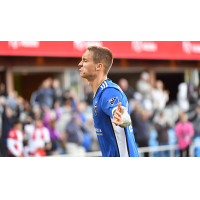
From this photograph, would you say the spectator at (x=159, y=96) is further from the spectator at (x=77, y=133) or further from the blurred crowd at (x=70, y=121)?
the spectator at (x=77, y=133)

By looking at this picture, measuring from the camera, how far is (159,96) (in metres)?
9.80

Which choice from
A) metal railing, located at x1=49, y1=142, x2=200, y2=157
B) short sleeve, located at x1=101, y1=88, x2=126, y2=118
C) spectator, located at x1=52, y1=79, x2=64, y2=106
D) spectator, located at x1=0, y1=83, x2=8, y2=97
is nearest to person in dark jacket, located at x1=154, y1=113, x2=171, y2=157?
metal railing, located at x1=49, y1=142, x2=200, y2=157

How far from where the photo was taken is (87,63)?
320 centimetres

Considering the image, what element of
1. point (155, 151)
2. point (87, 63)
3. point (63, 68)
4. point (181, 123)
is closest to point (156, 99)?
point (181, 123)

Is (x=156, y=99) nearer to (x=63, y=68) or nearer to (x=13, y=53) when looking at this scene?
(x=63, y=68)

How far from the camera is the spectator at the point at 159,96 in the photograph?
9547 mm

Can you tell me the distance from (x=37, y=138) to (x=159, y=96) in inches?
164

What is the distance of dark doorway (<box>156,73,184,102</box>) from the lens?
35.2ft

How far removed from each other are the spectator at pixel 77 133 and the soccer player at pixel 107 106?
15.4 ft

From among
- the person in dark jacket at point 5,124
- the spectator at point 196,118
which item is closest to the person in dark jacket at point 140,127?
the spectator at point 196,118

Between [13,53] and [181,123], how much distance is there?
5003 millimetres

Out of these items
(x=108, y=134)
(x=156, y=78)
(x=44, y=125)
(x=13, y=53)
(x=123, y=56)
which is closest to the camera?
(x=108, y=134)

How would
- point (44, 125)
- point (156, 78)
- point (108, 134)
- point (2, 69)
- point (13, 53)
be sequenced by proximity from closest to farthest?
point (108, 134), point (44, 125), point (13, 53), point (2, 69), point (156, 78)

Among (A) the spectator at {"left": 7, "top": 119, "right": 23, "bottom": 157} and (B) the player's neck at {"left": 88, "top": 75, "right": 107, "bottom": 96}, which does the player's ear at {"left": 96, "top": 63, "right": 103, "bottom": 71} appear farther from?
(A) the spectator at {"left": 7, "top": 119, "right": 23, "bottom": 157}
